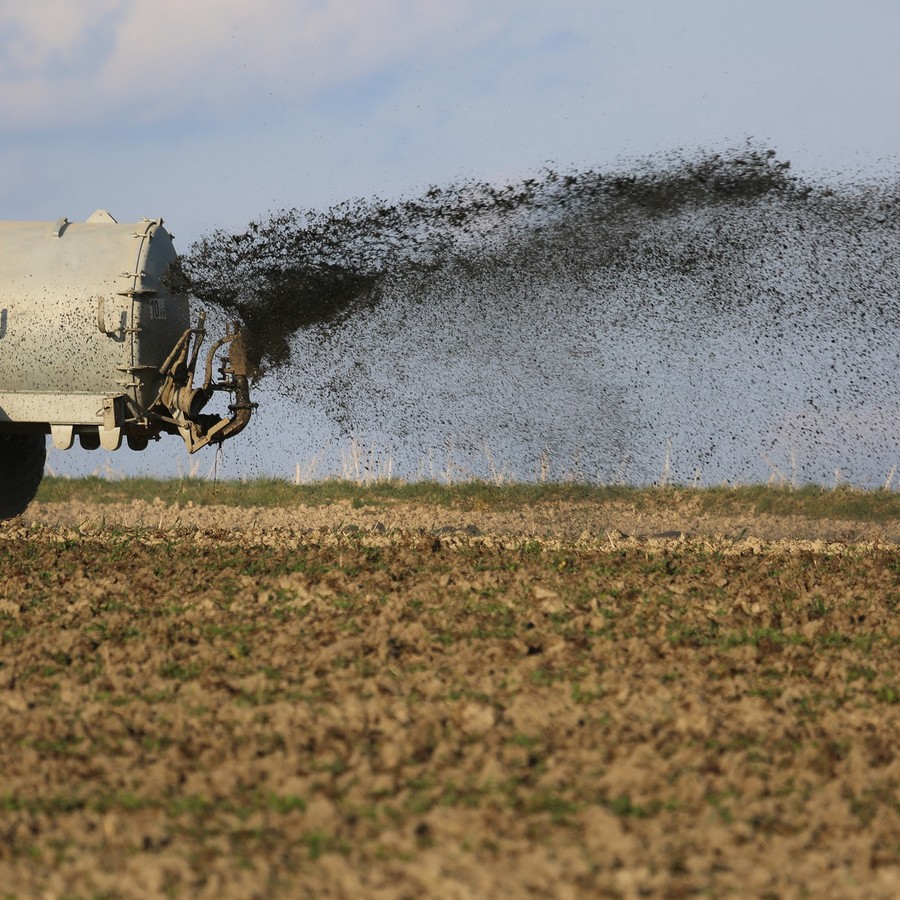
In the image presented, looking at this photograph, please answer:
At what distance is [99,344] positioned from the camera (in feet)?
36.2

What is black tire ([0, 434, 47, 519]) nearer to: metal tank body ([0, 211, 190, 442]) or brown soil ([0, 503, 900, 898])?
metal tank body ([0, 211, 190, 442])

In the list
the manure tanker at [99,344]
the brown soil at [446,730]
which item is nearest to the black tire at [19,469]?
the manure tanker at [99,344]

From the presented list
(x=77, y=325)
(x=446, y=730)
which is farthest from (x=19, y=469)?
(x=446, y=730)

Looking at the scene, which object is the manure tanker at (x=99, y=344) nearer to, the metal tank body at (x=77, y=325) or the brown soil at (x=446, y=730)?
the metal tank body at (x=77, y=325)

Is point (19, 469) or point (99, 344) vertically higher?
point (99, 344)

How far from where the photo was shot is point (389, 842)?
417 centimetres

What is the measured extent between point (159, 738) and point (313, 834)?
1409 mm

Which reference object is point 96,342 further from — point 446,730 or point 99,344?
point 446,730

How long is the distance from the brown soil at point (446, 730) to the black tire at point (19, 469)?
2.86m

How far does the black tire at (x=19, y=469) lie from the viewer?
12922 millimetres

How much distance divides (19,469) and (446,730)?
9.03 metres

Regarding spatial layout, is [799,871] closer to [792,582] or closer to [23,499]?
[792,582]

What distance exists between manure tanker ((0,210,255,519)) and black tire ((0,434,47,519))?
1.41m

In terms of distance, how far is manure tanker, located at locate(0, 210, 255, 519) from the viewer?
11.0 metres
